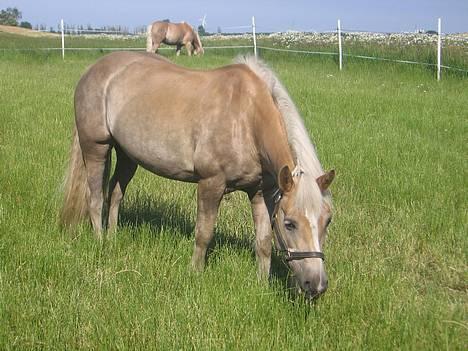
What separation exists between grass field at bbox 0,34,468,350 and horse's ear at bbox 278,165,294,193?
722 mm

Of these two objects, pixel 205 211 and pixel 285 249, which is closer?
pixel 285 249

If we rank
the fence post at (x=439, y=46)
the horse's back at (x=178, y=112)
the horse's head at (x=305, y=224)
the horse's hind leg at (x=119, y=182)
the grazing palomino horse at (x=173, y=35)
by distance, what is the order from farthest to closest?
the grazing palomino horse at (x=173, y=35) → the fence post at (x=439, y=46) → the horse's hind leg at (x=119, y=182) → the horse's back at (x=178, y=112) → the horse's head at (x=305, y=224)

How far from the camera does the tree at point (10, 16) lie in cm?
8960

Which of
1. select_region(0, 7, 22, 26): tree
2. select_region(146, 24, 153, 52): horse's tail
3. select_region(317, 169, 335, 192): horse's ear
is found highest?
select_region(0, 7, 22, 26): tree

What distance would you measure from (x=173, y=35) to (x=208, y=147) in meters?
22.7

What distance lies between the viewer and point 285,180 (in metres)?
3.48

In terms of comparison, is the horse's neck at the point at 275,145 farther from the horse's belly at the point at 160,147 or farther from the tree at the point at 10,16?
the tree at the point at 10,16

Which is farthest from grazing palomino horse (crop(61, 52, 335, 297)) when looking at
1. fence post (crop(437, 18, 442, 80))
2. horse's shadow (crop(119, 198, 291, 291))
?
fence post (crop(437, 18, 442, 80))

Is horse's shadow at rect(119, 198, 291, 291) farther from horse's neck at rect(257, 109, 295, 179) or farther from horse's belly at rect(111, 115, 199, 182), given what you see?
horse's neck at rect(257, 109, 295, 179)

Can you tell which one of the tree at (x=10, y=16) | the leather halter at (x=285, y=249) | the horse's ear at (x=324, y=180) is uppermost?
the tree at (x=10, y=16)

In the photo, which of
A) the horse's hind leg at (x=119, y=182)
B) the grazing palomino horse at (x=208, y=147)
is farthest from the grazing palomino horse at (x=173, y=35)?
the grazing palomino horse at (x=208, y=147)

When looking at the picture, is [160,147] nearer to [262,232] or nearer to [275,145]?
[262,232]

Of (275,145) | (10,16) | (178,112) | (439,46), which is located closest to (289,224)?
(275,145)

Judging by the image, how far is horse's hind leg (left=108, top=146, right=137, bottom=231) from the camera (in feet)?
18.5
